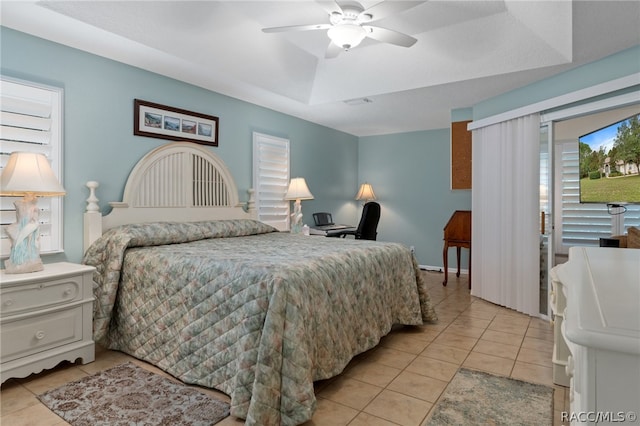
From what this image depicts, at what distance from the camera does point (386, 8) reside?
2252 millimetres

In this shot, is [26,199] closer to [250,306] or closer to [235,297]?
[235,297]

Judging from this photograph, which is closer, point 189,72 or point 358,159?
point 189,72

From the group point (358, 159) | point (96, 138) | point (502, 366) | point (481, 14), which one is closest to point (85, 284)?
point (96, 138)

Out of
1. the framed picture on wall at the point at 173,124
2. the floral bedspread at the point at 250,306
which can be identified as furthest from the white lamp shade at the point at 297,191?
the floral bedspread at the point at 250,306

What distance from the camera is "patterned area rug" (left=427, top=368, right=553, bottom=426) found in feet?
6.05

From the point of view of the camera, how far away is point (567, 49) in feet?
9.52

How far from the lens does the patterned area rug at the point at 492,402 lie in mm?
1845

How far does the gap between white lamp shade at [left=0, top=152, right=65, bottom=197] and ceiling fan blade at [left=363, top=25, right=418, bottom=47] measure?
2.29 metres

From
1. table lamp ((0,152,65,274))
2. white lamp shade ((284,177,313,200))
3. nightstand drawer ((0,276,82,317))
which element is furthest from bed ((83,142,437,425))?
white lamp shade ((284,177,313,200))

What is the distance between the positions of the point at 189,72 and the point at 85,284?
206 cm

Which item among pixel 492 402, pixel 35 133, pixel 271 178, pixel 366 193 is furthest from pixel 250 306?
pixel 366 193

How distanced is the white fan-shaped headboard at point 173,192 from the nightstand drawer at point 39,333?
0.70 meters

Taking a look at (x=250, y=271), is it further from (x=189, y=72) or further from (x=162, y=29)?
(x=189, y=72)

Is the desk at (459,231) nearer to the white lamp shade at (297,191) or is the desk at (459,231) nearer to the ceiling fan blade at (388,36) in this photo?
the white lamp shade at (297,191)
